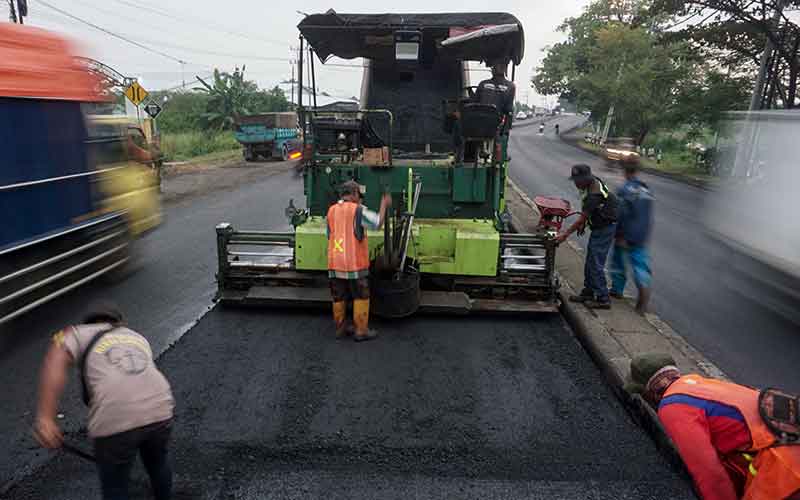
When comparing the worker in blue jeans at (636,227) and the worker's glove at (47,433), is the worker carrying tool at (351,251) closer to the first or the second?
→ the worker in blue jeans at (636,227)

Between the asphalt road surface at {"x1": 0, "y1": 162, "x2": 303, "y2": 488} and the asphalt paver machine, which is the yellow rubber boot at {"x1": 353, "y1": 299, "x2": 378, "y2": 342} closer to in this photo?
the asphalt paver machine

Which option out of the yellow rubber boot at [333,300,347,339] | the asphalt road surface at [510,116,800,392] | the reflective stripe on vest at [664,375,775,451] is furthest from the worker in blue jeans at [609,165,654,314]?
the reflective stripe on vest at [664,375,775,451]

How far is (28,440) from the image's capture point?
363 centimetres

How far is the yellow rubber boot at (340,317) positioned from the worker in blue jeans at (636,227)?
2.95 m

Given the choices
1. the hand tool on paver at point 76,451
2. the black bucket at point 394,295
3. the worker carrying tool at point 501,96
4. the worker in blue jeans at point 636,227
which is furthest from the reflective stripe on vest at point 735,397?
the worker carrying tool at point 501,96

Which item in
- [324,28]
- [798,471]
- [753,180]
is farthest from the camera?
[324,28]

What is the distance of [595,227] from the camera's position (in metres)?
5.84

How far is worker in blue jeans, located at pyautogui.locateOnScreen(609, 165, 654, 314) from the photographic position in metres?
5.68

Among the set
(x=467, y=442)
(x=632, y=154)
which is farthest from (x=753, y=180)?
(x=467, y=442)

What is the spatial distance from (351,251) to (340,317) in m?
0.66

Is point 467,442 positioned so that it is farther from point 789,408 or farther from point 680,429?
point 789,408

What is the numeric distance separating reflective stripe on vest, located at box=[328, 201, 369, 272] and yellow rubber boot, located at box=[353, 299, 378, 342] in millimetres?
327

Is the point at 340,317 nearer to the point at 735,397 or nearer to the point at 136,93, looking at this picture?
the point at 735,397

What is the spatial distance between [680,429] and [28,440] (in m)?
3.81
